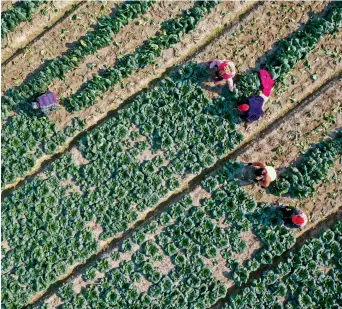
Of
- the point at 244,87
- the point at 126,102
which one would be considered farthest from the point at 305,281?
the point at 126,102

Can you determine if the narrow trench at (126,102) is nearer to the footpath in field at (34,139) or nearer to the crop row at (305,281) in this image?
the footpath in field at (34,139)

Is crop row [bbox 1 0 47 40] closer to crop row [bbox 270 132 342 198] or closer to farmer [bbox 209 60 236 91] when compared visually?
farmer [bbox 209 60 236 91]

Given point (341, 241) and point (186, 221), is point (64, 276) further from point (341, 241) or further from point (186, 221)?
point (341, 241)

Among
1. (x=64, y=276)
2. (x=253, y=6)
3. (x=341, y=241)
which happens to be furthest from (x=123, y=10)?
(x=341, y=241)

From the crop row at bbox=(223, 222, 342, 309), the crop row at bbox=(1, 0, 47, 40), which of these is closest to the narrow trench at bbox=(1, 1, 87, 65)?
the crop row at bbox=(1, 0, 47, 40)

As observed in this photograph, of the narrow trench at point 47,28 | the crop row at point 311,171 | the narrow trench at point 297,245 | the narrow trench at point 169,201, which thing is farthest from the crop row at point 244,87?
the narrow trench at point 297,245

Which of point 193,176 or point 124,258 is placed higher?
point 193,176
